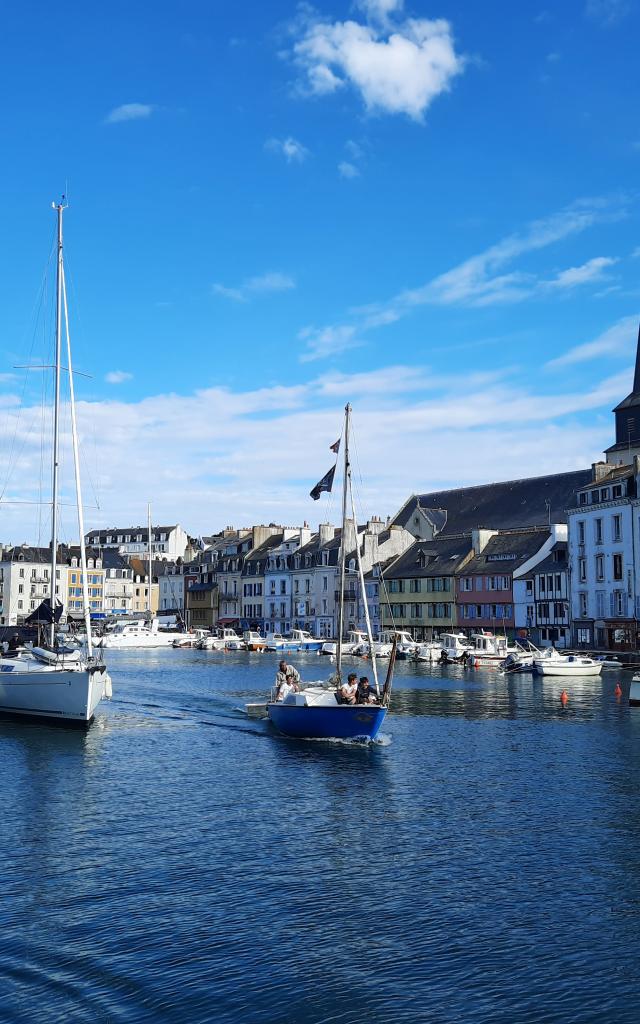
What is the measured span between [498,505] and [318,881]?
119801 millimetres

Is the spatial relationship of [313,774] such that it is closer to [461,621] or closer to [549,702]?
[549,702]

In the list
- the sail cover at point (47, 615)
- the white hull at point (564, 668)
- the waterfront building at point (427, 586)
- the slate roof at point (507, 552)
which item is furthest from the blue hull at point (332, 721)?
the waterfront building at point (427, 586)

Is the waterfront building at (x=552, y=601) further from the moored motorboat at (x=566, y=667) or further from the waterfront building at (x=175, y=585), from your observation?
the waterfront building at (x=175, y=585)

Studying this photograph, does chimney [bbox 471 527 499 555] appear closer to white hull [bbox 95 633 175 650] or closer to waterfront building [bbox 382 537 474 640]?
waterfront building [bbox 382 537 474 640]

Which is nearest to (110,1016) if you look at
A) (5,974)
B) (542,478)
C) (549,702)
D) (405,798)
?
(5,974)

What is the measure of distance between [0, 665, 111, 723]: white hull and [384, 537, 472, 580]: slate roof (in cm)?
8425

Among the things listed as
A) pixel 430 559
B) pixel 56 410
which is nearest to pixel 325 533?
pixel 430 559

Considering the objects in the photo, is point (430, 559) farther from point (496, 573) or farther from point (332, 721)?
point (332, 721)

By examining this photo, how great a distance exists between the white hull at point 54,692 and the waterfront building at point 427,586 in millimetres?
81773

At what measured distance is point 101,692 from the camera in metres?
42.2

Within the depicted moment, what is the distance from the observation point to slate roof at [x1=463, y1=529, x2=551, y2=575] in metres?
113

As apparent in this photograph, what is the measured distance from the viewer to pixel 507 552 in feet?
382

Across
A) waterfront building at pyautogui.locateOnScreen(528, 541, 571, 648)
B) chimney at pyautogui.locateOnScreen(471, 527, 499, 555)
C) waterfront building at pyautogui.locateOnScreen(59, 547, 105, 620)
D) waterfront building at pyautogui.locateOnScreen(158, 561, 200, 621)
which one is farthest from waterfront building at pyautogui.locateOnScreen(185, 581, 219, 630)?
waterfront building at pyautogui.locateOnScreen(528, 541, 571, 648)

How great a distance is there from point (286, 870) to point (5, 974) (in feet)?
22.4
